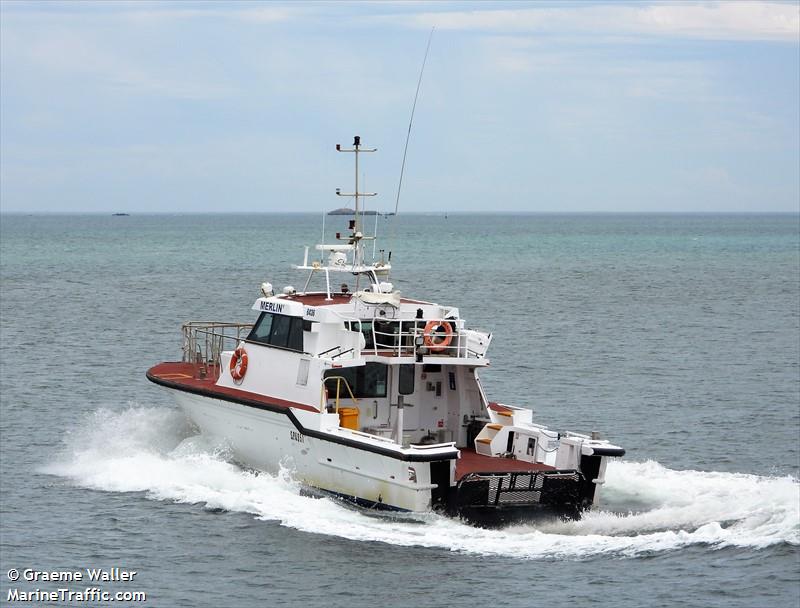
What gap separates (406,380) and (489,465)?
2.26 metres

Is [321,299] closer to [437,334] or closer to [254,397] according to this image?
[254,397]

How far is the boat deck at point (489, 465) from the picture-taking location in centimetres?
2041

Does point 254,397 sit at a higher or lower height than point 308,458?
higher

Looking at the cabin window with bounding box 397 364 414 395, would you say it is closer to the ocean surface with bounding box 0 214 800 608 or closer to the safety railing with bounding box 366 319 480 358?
the safety railing with bounding box 366 319 480 358

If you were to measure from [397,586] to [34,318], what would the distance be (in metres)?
36.0

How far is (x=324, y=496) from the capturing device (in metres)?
21.1

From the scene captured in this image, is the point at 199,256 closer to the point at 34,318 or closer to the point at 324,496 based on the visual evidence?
the point at 34,318

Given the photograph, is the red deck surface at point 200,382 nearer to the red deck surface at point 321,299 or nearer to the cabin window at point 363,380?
the cabin window at point 363,380

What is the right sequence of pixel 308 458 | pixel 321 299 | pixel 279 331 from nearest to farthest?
pixel 308 458 < pixel 279 331 < pixel 321 299

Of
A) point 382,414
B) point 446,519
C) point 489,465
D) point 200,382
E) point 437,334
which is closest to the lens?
point 446,519

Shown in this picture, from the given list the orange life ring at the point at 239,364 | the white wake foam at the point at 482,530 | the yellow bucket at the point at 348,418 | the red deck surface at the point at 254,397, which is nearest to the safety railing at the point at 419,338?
the yellow bucket at the point at 348,418

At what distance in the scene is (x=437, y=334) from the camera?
2189 centimetres

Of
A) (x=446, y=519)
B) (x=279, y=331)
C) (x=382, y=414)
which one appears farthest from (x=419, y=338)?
(x=446, y=519)

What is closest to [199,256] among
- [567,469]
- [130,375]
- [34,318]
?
[34,318]
